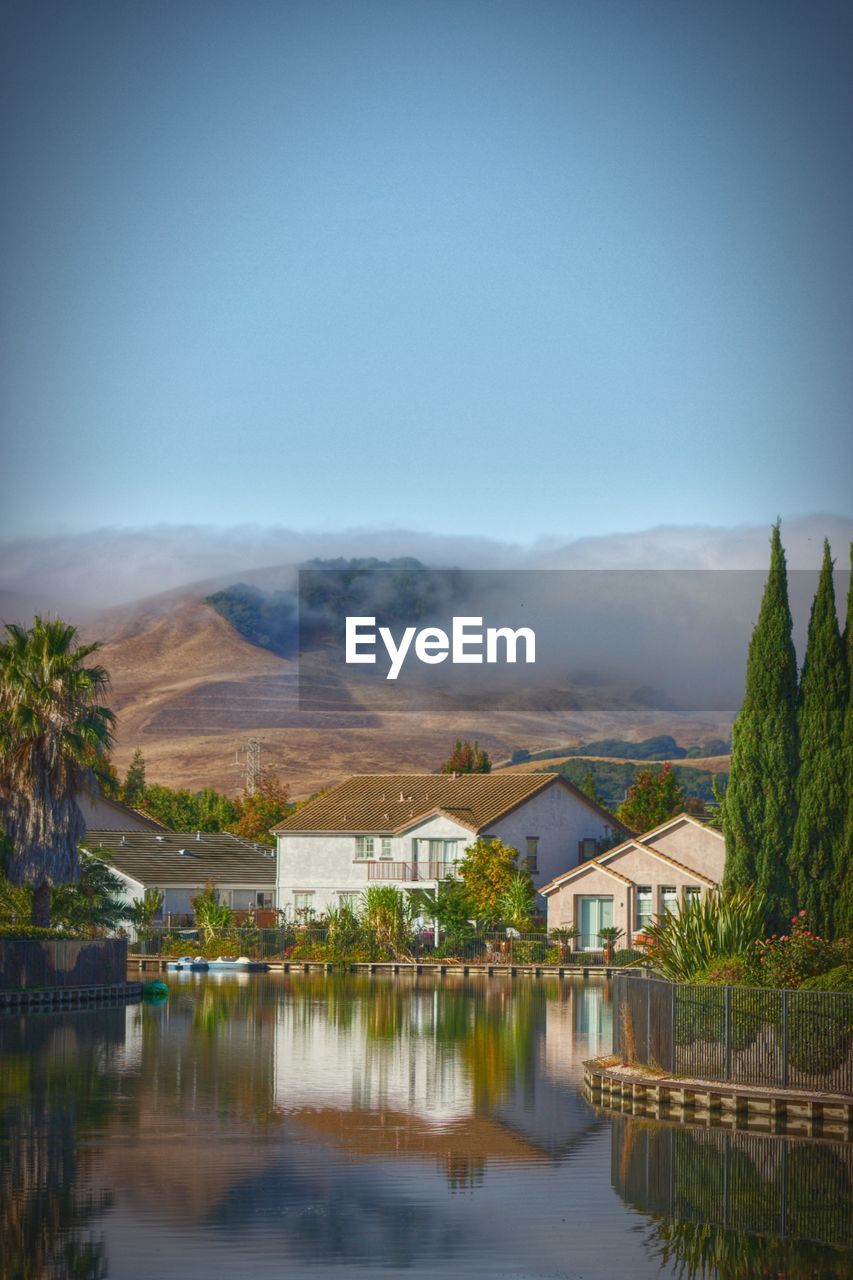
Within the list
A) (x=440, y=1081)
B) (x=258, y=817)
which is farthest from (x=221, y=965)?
(x=258, y=817)

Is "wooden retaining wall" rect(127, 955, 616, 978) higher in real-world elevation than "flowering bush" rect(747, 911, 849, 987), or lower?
lower

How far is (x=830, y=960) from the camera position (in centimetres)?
3262

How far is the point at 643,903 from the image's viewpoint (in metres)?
86.1

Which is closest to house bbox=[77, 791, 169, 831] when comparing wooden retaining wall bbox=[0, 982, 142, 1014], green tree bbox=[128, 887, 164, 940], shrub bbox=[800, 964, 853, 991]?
green tree bbox=[128, 887, 164, 940]

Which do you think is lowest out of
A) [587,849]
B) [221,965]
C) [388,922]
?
[221,965]

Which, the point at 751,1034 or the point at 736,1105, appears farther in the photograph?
the point at 751,1034

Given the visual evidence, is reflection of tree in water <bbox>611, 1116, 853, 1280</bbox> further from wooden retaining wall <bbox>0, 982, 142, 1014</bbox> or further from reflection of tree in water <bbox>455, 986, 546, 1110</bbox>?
wooden retaining wall <bbox>0, 982, 142, 1014</bbox>

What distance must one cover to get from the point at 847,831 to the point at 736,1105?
→ 42.2 ft

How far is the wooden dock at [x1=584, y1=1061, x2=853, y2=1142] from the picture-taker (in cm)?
2870

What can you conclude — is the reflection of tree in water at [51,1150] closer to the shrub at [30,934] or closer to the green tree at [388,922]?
the shrub at [30,934]

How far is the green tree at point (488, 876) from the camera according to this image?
89812 millimetres

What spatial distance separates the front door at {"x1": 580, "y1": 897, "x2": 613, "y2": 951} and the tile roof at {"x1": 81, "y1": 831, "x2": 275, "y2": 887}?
23362 mm

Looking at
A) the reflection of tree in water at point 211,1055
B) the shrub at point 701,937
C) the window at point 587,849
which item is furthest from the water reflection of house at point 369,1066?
the window at point 587,849

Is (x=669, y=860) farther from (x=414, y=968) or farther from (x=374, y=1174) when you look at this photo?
(x=374, y=1174)
